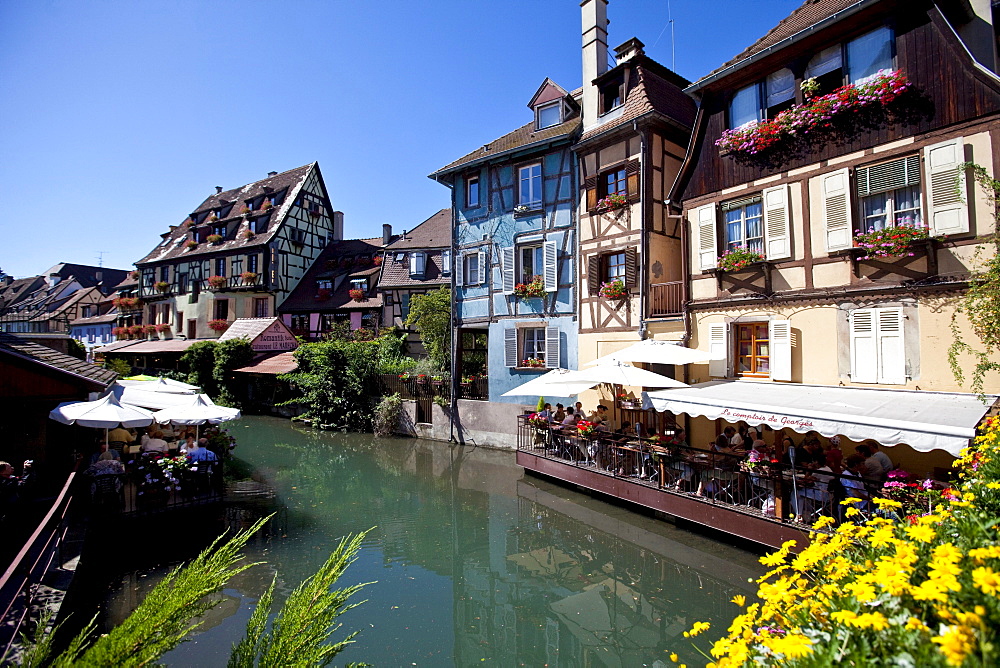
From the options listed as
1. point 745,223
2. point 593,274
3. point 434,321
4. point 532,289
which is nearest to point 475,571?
point 745,223

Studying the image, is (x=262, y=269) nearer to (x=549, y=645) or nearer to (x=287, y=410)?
(x=287, y=410)

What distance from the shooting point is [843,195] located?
34.1 ft

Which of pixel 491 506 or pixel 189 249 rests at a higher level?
pixel 189 249

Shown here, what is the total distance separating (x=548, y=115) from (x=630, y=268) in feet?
25.4

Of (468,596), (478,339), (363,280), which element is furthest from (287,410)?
(468,596)

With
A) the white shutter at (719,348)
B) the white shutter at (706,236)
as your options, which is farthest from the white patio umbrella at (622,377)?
the white shutter at (706,236)

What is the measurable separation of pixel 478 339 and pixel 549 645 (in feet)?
57.0

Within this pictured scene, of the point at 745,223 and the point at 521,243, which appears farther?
the point at 521,243

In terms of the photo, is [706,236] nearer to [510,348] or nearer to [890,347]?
[890,347]

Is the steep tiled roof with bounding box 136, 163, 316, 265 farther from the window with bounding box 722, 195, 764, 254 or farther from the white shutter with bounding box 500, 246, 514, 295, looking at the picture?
the window with bounding box 722, 195, 764, 254

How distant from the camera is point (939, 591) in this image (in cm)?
196

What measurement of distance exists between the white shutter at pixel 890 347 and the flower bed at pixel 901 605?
764cm

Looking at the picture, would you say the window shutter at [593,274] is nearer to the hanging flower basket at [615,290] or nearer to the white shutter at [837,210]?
the hanging flower basket at [615,290]

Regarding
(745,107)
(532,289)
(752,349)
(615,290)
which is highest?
(745,107)
